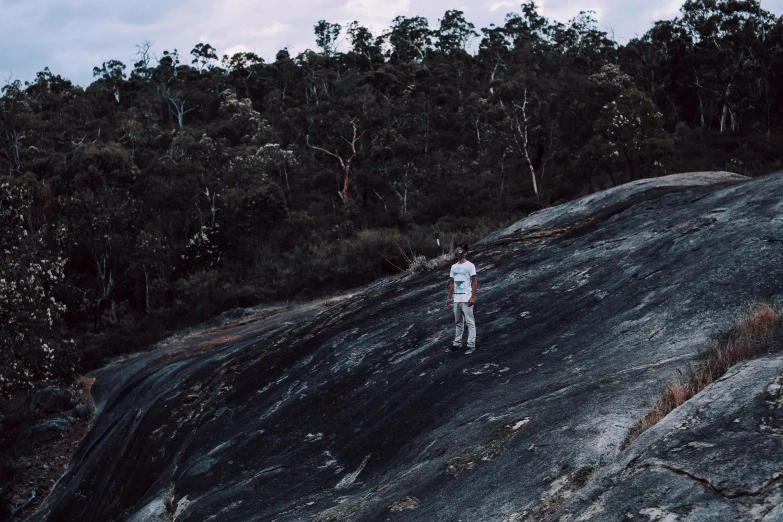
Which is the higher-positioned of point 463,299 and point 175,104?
point 175,104

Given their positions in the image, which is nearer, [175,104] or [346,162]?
[346,162]

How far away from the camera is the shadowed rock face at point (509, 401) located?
205 inches

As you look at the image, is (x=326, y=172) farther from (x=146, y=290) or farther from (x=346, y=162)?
(x=146, y=290)

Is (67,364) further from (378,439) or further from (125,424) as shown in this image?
(378,439)

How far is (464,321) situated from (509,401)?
8.18 ft

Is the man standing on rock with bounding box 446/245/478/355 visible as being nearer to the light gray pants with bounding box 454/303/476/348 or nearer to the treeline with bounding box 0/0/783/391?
the light gray pants with bounding box 454/303/476/348

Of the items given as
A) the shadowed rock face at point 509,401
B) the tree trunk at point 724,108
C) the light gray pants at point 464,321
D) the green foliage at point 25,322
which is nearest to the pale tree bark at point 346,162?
the green foliage at point 25,322

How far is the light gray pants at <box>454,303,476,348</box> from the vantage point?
977 centimetres

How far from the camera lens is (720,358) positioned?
631 cm

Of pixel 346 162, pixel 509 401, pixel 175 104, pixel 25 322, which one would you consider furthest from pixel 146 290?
pixel 175 104

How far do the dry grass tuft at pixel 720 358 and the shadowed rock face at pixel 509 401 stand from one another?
18 cm

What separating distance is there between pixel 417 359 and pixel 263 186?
35.7 metres

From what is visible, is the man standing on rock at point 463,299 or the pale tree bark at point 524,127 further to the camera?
the pale tree bark at point 524,127

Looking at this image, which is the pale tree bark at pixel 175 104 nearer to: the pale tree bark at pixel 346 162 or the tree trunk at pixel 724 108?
the pale tree bark at pixel 346 162
